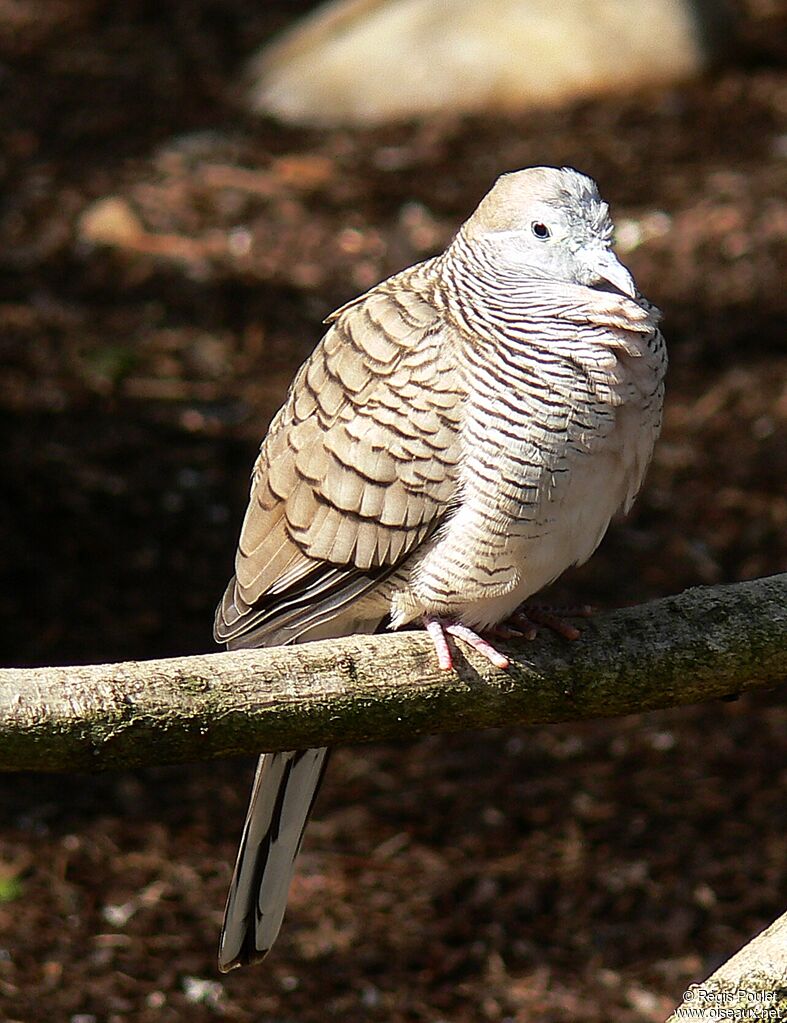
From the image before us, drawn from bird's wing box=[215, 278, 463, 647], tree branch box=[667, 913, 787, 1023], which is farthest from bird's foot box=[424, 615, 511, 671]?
tree branch box=[667, 913, 787, 1023]

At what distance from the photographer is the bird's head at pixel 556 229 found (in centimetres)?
→ 296

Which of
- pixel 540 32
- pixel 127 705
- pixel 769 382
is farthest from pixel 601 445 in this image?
pixel 540 32

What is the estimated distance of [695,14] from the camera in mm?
9062

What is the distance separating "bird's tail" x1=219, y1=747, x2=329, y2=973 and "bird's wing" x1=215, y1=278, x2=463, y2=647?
31 centimetres

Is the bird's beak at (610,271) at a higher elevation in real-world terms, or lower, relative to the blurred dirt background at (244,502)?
higher

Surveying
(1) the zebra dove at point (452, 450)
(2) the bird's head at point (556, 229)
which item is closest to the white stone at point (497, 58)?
(1) the zebra dove at point (452, 450)

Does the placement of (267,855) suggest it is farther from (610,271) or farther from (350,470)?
(610,271)

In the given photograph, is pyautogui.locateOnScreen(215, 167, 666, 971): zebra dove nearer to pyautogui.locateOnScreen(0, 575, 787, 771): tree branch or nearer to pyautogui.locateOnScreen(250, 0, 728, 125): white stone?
pyautogui.locateOnScreen(0, 575, 787, 771): tree branch

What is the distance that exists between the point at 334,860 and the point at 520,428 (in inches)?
87.3

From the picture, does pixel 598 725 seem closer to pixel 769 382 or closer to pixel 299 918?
pixel 299 918

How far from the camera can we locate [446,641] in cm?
294

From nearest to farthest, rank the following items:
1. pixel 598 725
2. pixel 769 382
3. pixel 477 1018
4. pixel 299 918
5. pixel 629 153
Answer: pixel 477 1018, pixel 299 918, pixel 598 725, pixel 769 382, pixel 629 153

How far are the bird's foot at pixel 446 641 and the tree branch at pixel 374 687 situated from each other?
0.02 metres

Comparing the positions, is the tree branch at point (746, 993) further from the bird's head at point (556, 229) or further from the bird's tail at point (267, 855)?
the bird's head at point (556, 229)
